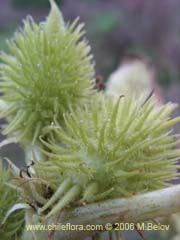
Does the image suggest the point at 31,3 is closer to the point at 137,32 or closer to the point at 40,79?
the point at 137,32

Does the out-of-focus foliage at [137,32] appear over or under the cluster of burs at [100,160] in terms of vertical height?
over

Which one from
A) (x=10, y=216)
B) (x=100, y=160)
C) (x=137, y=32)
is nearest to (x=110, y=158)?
(x=100, y=160)

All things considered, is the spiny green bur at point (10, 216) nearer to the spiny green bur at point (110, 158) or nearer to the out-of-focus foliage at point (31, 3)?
the spiny green bur at point (110, 158)

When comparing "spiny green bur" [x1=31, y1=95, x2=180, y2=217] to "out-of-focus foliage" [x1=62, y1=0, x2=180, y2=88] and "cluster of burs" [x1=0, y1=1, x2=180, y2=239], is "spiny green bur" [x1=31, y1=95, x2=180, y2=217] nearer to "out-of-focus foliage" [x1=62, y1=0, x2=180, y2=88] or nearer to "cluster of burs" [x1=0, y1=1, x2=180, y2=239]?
"cluster of burs" [x1=0, y1=1, x2=180, y2=239]

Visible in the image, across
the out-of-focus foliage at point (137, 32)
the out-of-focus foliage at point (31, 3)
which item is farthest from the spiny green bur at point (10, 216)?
the out-of-focus foliage at point (31, 3)

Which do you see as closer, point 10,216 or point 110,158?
point 110,158

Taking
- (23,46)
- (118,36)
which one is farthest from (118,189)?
(118,36)

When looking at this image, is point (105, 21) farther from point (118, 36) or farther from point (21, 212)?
point (21, 212)
